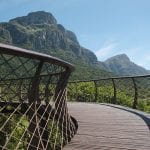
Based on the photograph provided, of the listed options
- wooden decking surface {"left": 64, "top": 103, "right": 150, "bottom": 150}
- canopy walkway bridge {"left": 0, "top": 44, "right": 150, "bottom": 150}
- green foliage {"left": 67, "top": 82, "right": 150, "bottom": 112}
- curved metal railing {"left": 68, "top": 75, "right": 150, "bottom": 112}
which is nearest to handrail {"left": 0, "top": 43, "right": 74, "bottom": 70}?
canopy walkway bridge {"left": 0, "top": 44, "right": 150, "bottom": 150}

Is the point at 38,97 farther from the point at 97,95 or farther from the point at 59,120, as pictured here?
the point at 97,95

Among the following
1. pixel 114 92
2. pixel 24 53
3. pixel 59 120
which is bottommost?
pixel 59 120

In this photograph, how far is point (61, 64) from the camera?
5805mm

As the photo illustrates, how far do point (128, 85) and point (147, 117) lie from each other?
10.2ft

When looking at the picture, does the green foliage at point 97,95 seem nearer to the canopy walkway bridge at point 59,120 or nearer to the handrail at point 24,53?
the canopy walkway bridge at point 59,120

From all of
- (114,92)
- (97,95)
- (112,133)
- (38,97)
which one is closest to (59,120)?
(38,97)

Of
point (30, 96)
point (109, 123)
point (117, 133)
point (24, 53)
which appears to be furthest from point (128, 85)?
point (24, 53)

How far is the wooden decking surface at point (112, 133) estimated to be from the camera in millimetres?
5988

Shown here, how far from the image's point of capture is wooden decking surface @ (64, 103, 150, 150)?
599 centimetres

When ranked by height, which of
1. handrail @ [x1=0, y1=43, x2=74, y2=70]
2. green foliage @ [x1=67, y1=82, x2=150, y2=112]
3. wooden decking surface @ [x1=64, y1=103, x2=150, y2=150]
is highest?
green foliage @ [x1=67, y1=82, x2=150, y2=112]

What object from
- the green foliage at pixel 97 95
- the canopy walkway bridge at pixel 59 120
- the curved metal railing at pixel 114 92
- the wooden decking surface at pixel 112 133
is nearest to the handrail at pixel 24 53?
the canopy walkway bridge at pixel 59 120

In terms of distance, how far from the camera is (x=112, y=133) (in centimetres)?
719

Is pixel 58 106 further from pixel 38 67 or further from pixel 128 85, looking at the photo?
pixel 128 85

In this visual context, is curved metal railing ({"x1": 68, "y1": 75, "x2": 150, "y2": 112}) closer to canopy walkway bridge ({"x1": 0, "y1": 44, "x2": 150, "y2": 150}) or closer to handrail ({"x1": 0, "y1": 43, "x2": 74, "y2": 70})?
canopy walkway bridge ({"x1": 0, "y1": 44, "x2": 150, "y2": 150})
